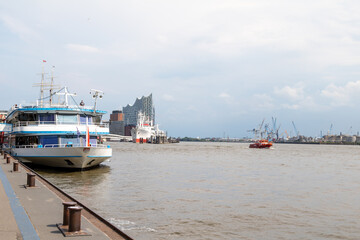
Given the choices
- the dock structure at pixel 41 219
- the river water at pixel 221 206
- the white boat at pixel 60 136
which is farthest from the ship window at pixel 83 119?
the dock structure at pixel 41 219

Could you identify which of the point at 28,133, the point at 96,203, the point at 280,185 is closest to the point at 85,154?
the point at 28,133

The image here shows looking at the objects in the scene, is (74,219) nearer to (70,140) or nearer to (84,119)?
(70,140)

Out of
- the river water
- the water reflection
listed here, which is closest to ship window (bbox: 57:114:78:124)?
the water reflection

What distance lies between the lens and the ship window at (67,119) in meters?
34.5

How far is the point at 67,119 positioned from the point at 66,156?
14.0ft

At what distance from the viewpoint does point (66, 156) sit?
3222cm

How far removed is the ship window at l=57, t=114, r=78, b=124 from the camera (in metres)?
34.5

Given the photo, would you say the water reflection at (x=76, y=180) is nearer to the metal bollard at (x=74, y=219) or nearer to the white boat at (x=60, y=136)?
the white boat at (x=60, y=136)

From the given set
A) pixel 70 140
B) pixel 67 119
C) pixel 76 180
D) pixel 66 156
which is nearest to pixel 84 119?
pixel 67 119

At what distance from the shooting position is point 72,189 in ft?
80.3

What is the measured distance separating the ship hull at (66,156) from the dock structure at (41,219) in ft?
48.7

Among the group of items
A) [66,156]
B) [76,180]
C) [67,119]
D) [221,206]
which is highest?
[67,119]

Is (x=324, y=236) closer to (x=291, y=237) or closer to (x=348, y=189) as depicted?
(x=291, y=237)

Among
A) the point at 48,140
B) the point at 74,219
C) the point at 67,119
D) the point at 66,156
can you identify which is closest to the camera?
the point at 74,219
